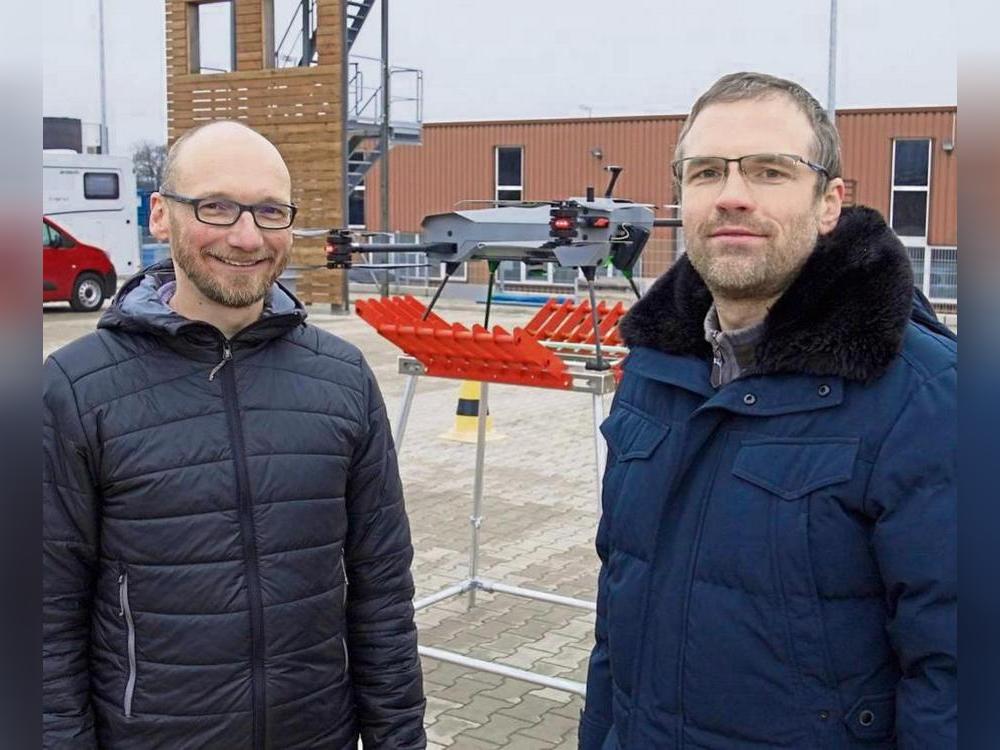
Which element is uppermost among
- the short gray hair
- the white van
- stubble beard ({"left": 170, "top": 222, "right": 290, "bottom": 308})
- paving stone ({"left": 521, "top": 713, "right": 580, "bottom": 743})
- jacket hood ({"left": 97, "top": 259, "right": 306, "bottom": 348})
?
the white van

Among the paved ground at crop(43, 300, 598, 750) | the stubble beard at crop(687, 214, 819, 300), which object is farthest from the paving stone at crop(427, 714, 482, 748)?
the stubble beard at crop(687, 214, 819, 300)

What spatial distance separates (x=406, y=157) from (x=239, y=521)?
106 feet

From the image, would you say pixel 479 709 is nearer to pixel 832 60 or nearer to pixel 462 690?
pixel 462 690

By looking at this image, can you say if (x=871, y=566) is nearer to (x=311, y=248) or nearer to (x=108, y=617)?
(x=108, y=617)

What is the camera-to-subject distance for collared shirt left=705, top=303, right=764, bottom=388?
1924 millimetres

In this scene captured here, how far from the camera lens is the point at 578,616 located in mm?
5922

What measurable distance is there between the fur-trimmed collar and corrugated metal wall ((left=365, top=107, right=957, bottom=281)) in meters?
26.1

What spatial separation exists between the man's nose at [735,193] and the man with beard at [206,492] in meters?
0.89

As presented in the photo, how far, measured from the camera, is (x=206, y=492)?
2.11 metres

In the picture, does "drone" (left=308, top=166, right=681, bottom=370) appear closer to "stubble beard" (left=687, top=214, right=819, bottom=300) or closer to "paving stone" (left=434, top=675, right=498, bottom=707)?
"paving stone" (left=434, top=675, right=498, bottom=707)

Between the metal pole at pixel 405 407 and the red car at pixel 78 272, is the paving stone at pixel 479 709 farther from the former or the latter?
the red car at pixel 78 272

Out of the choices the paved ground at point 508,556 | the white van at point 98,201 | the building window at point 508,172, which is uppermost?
the building window at point 508,172

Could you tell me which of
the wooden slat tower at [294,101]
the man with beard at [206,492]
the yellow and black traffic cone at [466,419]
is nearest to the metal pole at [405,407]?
the man with beard at [206,492]

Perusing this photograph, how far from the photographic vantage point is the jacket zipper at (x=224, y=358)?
Result: 218 centimetres
